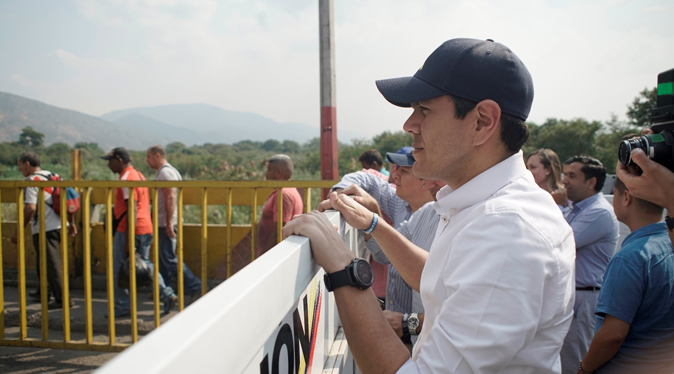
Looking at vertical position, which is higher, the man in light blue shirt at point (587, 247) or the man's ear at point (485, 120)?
the man's ear at point (485, 120)

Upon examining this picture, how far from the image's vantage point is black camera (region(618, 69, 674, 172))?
1.45 m

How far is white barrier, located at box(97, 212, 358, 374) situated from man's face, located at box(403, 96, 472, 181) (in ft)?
1.46

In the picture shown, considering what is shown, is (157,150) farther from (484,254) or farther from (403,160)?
(484,254)

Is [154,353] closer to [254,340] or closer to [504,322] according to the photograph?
[254,340]

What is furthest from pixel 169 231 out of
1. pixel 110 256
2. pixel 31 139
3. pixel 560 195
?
pixel 31 139

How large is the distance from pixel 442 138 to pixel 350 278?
0.48m

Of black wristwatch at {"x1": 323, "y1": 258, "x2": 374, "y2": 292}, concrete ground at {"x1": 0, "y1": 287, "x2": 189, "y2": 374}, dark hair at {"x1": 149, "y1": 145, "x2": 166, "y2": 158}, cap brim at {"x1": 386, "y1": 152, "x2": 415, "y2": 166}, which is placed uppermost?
dark hair at {"x1": 149, "y1": 145, "x2": 166, "y2": 158}

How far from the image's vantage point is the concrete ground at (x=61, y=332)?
412 cm

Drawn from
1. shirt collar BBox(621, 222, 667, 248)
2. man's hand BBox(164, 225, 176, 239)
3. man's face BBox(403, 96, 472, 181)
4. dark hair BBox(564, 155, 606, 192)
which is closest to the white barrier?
man's face BBox(403, 96, 472, 181)

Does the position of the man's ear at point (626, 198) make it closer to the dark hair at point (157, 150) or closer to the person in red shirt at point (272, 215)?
the person in red shirt at point (272, 215)

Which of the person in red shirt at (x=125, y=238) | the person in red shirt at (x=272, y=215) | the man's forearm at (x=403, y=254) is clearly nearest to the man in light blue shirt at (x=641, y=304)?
the man's forearm at (x=403, y=254)

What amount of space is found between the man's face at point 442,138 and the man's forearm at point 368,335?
0.42 m

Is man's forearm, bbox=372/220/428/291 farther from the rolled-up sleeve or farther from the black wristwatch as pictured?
the rolled-up sleeve

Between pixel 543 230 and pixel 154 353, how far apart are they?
87cm
